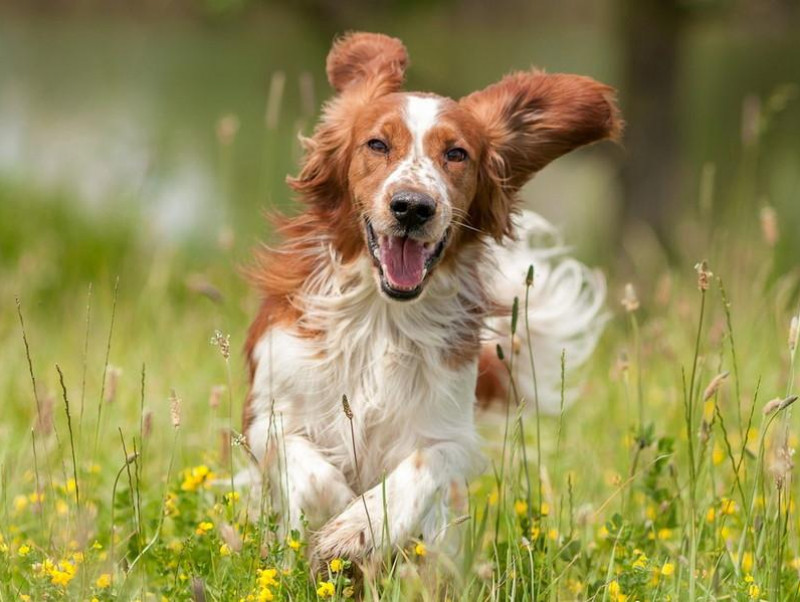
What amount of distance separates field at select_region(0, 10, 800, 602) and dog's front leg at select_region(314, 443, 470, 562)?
0.08m

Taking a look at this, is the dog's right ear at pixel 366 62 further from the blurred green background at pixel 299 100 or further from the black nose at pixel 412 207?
the black nose at pixel 412 207

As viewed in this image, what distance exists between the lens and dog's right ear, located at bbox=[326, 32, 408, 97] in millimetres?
4469

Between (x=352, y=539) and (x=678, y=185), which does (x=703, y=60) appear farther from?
(x=352, y=539)

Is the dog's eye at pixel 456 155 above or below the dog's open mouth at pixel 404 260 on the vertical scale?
above

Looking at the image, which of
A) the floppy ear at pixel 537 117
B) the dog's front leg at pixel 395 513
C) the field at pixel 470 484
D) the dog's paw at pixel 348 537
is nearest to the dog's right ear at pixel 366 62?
the floppy ear at pixel 537 117

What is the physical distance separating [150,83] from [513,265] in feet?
43.2

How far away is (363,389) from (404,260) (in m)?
0.45

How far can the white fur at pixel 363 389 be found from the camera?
3.79m

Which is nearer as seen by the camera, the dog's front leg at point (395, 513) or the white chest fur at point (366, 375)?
the dog's front leg at point (395, 513)

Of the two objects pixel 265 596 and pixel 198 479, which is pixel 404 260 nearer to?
pixel 198 479

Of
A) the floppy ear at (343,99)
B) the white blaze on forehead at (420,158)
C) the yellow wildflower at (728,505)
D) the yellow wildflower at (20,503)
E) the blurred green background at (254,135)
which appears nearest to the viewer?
the yellow wildflower at (728,505)

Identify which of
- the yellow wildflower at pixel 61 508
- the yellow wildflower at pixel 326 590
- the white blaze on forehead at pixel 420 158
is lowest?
the yellow wildflower at pixel 61 508

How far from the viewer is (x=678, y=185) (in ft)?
34.9

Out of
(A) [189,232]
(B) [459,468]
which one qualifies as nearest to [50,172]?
(A) [189,232]
